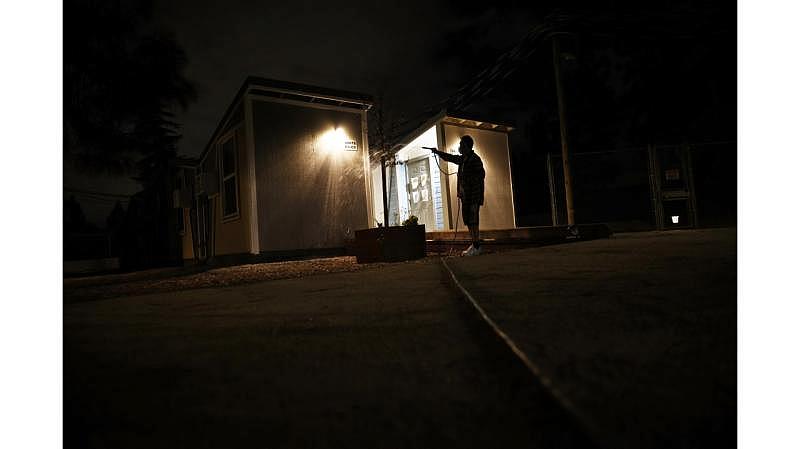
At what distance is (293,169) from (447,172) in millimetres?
3759

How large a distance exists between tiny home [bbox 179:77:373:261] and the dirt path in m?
5.45

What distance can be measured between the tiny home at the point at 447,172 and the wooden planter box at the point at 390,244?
12.1 ft

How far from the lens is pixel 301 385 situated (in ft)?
2.79

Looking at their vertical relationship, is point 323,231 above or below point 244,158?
below

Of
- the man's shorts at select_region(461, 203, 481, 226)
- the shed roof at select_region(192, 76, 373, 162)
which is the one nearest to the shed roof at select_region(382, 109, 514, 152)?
the shed roof at select_region(192, 76, 373, 162)

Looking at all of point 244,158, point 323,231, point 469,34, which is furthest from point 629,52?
point 244,158

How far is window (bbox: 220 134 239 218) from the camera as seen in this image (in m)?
7.58

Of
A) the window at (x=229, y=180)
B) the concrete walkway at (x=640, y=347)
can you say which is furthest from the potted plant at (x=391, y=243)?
the window at (x=229, y=180)

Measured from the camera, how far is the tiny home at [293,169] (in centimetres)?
678

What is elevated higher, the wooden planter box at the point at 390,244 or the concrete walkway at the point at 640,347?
the wooden planter box at the point at 390,244

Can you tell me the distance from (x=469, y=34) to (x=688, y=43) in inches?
182

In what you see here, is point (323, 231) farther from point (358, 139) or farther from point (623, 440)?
point (623, 440)

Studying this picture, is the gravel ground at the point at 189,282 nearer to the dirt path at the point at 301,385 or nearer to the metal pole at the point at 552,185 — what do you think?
the dirt path at the point at 301,385
